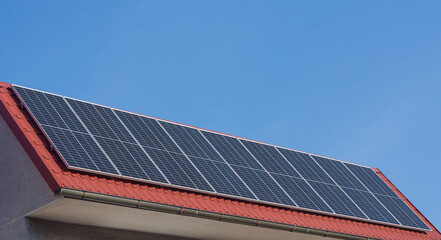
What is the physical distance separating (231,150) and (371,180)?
19.3ft

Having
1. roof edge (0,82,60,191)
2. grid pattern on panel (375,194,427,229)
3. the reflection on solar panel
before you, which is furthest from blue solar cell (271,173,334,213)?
roof edge (0,82,60,191)

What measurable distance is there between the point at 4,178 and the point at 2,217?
832 mm

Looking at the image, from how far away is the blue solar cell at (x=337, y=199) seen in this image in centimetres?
1844

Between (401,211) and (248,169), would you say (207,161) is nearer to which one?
(248,169)

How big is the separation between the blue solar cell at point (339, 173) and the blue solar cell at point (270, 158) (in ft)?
5.89

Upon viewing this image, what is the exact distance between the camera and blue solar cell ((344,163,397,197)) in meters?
21.4

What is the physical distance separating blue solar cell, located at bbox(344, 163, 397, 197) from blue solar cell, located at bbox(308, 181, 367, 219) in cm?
202

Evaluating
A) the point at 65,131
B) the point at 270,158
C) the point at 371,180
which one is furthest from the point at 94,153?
the point at 371,180

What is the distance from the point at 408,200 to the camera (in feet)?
73.7

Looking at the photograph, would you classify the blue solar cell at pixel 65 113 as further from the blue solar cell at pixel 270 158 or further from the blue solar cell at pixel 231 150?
the blue solar cell at pixel 270 158

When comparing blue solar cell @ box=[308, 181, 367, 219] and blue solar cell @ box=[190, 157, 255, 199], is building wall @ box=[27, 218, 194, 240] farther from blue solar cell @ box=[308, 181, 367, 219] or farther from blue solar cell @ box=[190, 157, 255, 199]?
blue solar cell @ box=[308, 181, 367, 219]

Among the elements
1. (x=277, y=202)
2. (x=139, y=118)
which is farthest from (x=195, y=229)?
(x=139, y=118)

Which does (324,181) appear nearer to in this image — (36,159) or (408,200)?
(408,200)

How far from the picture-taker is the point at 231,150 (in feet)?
60.2
